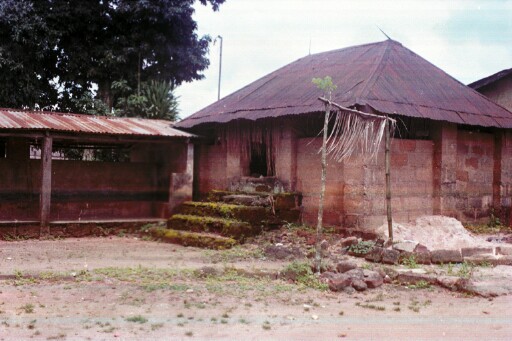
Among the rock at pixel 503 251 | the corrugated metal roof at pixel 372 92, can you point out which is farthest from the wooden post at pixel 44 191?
the rock at pixel 503 251

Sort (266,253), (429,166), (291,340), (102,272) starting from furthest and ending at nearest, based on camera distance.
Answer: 1. (429,166)
2. (266,253)
3. (102,272)
4. (291,340)

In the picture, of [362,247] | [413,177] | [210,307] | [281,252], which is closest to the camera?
[210,307]

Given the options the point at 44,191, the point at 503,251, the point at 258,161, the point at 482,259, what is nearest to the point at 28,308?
the point at 44,191

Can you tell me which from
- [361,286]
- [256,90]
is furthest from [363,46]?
[361,286]

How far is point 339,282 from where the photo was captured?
8.11 m

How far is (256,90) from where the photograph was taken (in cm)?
1611

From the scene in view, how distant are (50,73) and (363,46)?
40.6ft

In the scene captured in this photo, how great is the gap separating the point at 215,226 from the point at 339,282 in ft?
17.4

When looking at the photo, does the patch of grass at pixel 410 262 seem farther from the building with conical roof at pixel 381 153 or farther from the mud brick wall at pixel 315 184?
the mud brick wall at pixel 315 184

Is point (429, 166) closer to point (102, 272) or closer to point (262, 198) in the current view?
point (262, 198)

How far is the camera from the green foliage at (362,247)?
10.7 m

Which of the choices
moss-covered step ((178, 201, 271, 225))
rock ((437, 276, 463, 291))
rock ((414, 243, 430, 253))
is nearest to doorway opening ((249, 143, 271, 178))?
moss-covered step ((178, 201, 271, 225))

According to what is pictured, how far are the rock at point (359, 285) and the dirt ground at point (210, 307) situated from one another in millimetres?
84

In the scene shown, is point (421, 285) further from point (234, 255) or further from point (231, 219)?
point (231, 219)
